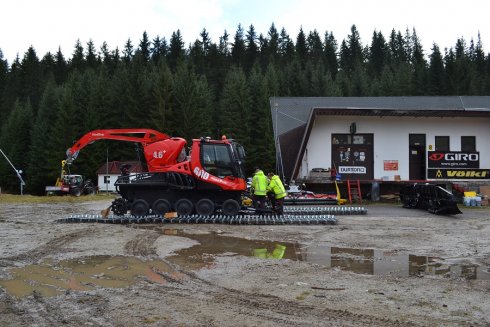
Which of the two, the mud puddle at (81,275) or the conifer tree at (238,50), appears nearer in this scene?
the mud puddle at (81,275)

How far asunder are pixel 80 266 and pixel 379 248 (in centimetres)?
613

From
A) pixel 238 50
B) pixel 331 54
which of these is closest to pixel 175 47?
pixel 238 50

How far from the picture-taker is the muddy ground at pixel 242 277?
5.36 m

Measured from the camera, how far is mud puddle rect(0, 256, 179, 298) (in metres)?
6.63

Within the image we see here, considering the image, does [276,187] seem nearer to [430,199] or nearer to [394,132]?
[430,199]

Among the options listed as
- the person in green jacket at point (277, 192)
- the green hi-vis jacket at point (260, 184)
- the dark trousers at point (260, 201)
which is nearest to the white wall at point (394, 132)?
the person in green jacket at point (277, 192)

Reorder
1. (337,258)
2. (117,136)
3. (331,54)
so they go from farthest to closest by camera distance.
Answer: (331,54), (117,136), (337,258)

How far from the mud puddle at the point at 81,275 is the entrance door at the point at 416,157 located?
19.7 m

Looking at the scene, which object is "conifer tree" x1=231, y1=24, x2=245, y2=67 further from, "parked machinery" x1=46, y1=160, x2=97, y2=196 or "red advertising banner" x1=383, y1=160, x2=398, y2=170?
"red advertising banner" x1=383, y1=160, x2=398, y2=170

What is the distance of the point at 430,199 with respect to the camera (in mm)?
18375

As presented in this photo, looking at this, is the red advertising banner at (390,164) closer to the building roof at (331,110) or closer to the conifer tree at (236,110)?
the building roof at (331,110)

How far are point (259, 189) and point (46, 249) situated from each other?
7.65 metres

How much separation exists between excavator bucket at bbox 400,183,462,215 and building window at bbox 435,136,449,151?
203 inches

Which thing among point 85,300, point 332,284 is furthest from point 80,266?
point 332,284
